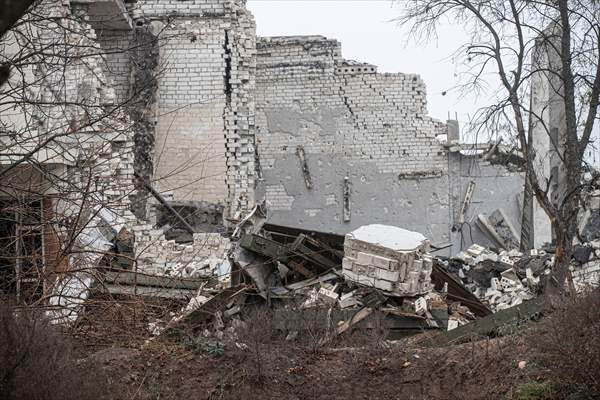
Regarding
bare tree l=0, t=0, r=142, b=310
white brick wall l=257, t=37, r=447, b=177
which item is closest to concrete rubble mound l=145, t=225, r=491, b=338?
bare tree l=0, t=0, r=142, b=310

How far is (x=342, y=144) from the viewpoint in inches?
902

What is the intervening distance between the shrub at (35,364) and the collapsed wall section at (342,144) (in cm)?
1497

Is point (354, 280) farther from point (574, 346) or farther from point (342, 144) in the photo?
point (342, 144)

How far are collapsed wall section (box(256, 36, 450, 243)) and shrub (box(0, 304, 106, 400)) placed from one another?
15.0 m

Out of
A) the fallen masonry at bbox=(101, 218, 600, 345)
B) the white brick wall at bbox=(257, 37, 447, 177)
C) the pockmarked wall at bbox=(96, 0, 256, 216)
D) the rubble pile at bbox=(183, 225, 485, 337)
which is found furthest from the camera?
the white brick wall at bbox=(257, 37, 447, 177)

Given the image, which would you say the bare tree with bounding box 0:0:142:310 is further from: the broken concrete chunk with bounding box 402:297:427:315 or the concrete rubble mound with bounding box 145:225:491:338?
the broken concrete chunk with bounding box 402:297:427:315

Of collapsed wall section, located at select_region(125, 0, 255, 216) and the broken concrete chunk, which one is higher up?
collapsed wall section, located at select_region(125, 0, 255, 216)

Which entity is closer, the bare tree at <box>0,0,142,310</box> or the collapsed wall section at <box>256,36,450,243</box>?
the bare tree at <box>0,0,142,310</box>

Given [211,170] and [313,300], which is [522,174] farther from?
[313,300]

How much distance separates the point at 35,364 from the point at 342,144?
16.1 metres

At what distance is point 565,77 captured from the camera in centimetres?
1282

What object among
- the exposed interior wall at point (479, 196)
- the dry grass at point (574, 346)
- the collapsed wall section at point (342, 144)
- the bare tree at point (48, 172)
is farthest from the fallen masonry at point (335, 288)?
the collapsed wall section at point (342, 144)

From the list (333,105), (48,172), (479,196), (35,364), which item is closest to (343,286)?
(48,172)

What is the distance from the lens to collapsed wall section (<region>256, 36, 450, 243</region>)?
2272 cm
